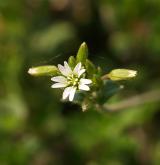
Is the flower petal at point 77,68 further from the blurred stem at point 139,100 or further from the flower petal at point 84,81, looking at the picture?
the blurred stem at point 139,100

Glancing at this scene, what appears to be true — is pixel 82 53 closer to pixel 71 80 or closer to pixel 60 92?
pixel 71 80

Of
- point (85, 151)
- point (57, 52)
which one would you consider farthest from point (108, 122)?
point (57, 52)

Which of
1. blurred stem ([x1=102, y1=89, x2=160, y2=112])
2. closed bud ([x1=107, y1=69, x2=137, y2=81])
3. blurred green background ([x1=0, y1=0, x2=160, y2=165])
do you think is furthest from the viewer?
blurred green background ([x1=0, y1=0, x2=160, y2=165])

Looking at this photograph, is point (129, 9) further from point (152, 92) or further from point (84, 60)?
point (84, 60)

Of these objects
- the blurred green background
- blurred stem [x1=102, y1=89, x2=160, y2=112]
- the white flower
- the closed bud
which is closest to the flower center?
the white flower

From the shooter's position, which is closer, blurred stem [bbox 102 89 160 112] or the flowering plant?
the flowering plant

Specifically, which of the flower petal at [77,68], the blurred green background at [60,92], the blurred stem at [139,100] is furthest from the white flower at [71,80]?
the blurred green background at [60,92]

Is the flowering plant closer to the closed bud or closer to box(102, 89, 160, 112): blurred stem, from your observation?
the closed bud

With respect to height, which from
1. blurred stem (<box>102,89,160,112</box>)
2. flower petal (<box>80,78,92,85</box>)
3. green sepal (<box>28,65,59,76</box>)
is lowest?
flower petal (<box>80,78,92,85</box>)

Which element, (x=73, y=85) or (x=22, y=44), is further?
(x=22, y=44)
